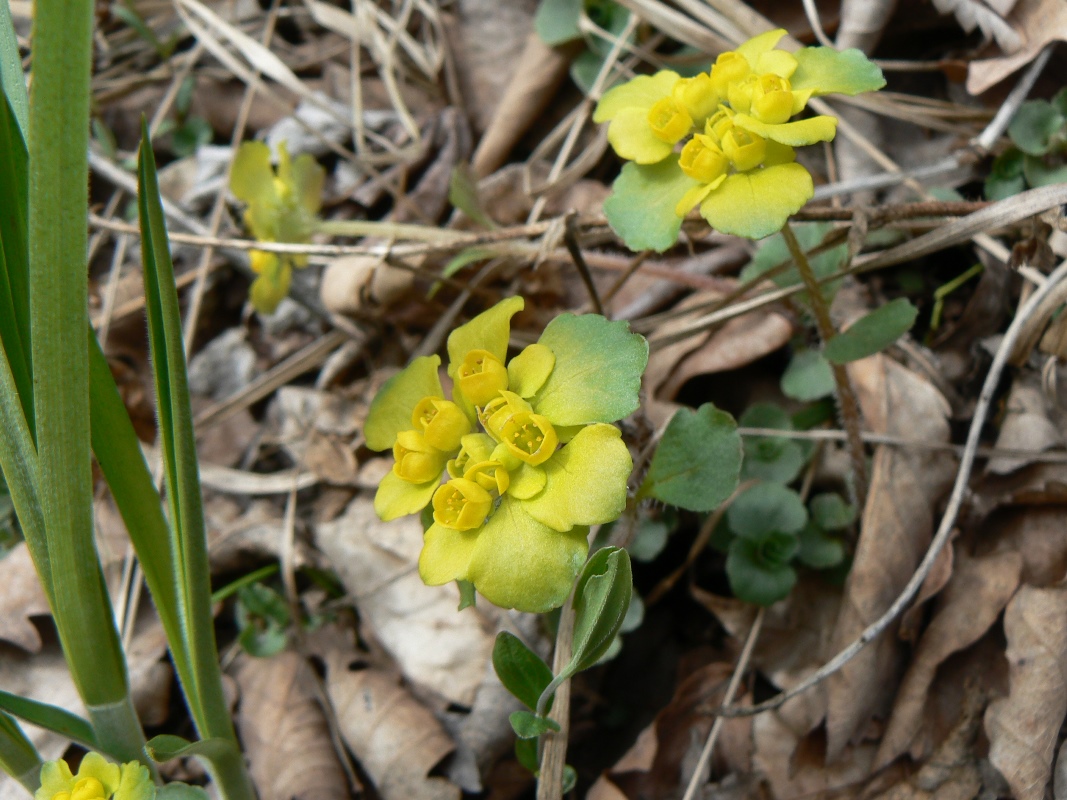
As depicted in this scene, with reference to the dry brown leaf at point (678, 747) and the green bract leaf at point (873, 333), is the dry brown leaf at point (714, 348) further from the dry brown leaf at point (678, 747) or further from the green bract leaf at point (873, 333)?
the dry brown leaf at point (678, 747)

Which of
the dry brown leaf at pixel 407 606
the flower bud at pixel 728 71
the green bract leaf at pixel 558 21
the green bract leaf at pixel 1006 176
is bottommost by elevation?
the dry brown leaf at pixel 407 606

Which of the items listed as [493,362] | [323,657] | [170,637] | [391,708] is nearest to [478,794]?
[391,708]

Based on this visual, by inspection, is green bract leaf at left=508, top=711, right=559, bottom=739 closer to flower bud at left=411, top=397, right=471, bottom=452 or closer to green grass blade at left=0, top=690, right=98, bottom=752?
flower bud at left=411, top=397, right=471, bottom=452

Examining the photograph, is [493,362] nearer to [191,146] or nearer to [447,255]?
[447,255]

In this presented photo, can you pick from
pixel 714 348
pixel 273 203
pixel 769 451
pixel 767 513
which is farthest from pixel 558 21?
pixel 767 513

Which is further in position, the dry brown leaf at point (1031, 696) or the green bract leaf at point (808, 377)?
the green bract leaf at point (808, 377)

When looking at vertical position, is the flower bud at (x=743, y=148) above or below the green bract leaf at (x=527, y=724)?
above

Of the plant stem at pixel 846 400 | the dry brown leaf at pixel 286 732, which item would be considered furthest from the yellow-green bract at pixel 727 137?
the dry brown leaf at pixel 286 732

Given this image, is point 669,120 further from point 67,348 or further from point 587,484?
point 67,348
